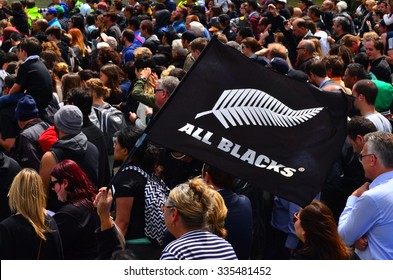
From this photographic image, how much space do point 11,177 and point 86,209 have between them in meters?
1.09

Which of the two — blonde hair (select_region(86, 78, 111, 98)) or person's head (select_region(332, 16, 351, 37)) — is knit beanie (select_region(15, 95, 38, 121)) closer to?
blonde hair (select_region(86, 78, 111, 98))

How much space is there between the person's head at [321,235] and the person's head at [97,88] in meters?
3.68

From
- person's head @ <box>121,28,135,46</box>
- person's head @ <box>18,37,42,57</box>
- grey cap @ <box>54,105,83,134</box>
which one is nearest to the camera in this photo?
grey cap @ <box>54,105,83,134</box>

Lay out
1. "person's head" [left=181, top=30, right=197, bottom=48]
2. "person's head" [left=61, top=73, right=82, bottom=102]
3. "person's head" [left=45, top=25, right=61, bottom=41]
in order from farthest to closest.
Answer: "person's head" [left=45, top=25, right=61, bottom=41], "person's head" [left=181, top=30, right=197, bottom=48], "person's head" [left=61, top=73, right=82, bottom=102]

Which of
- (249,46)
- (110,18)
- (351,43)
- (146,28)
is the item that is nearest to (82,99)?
(249,46)

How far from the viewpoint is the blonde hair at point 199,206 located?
410 centimetres

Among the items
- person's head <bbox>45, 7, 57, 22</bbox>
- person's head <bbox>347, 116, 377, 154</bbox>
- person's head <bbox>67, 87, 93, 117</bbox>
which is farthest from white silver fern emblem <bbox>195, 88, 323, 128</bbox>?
person's head <bbox>45, 7, 57, 22</bbox>

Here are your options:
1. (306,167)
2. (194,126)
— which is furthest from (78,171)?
(306,167)

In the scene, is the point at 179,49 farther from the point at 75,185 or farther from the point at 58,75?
the point at 75,185

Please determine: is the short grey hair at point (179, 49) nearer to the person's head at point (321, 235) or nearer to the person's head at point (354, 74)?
the person's head at point (354, 74)

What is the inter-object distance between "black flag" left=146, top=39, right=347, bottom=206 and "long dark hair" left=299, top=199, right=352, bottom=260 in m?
0.19

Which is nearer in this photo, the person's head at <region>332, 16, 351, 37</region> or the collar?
the collar

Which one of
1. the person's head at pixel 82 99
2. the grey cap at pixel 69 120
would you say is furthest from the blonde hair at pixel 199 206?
the person's head at pixel 82 99

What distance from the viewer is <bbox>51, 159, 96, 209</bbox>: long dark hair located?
5.04m
